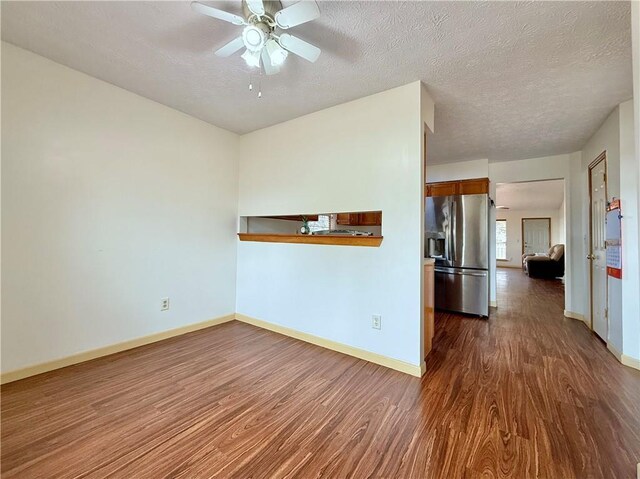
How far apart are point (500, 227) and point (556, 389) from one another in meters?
10.8

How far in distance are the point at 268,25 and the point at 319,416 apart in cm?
242

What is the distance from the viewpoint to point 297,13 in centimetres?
140

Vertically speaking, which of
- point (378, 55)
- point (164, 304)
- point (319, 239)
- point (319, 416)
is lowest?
point (319, 416)

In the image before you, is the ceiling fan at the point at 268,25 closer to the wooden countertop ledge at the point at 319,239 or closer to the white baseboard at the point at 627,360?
the wooden countertop ledge at the point at 319,239

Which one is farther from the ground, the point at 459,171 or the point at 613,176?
the point at 459,171

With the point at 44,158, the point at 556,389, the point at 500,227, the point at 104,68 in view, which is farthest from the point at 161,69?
the point at 500,227

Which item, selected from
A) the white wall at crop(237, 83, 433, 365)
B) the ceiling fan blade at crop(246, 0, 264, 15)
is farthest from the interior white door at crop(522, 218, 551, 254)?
the ceiling fan blade at crop(246, 0, 264, 15)

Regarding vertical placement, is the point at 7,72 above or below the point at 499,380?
above

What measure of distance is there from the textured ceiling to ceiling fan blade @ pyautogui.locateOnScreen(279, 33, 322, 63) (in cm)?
19

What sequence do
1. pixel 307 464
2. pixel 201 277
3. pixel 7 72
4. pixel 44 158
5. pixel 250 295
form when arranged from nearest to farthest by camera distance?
pixel 307 464, pixel 7 72, pixel 44 158, pixel 201 277, pixel 250 295

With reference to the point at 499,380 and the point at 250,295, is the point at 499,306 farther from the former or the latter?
the point at 250,295

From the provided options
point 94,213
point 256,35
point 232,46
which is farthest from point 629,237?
point 94,213

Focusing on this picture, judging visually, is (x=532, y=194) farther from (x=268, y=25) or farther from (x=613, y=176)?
(x=268, y=25)

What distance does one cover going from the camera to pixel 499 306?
4562 mm
